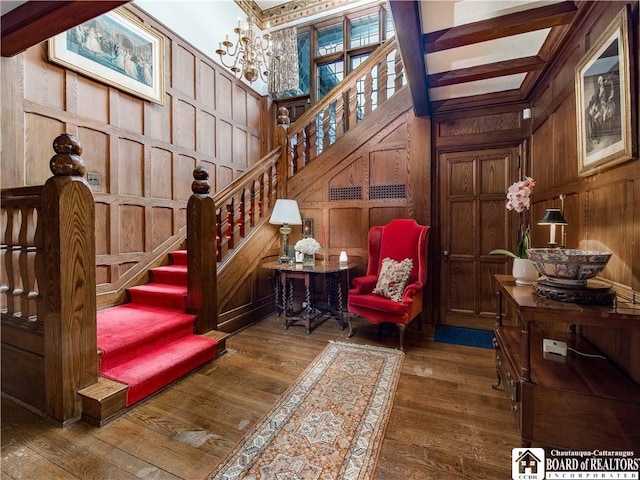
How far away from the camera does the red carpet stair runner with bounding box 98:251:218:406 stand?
2.05 metres

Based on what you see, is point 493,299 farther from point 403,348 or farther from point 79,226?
point 79,226

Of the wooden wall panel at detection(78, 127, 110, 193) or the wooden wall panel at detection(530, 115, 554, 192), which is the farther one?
the wooden wall panel at detection(78, 127, 110, 193)

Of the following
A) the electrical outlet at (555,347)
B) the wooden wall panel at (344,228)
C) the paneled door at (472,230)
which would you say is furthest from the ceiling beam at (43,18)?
the paneled door at (472,230)

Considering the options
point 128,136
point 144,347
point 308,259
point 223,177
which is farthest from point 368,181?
point 144,347

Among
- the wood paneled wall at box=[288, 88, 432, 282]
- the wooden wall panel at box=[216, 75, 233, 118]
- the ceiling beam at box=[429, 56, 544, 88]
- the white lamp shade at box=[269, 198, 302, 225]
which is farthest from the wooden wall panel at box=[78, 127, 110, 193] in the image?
the ceiling beam at box=[429, 56, 544, 88]

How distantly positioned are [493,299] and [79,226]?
3.99 metres

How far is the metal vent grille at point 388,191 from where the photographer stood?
362cm

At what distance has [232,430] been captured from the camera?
1735 mm

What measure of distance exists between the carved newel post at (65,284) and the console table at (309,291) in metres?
1.83

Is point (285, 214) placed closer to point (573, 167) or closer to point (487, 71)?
point (487, 71)

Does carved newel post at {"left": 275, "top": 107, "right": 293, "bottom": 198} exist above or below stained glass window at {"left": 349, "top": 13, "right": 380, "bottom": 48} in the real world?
below

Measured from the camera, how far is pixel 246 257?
353 cm

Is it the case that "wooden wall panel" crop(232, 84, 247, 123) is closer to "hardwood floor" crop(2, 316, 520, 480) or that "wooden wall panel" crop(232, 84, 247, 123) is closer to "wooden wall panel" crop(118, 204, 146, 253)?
"wooden wall panel" crop(118, 204, 146, 253)

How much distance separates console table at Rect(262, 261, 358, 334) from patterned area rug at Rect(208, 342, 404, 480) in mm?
963
